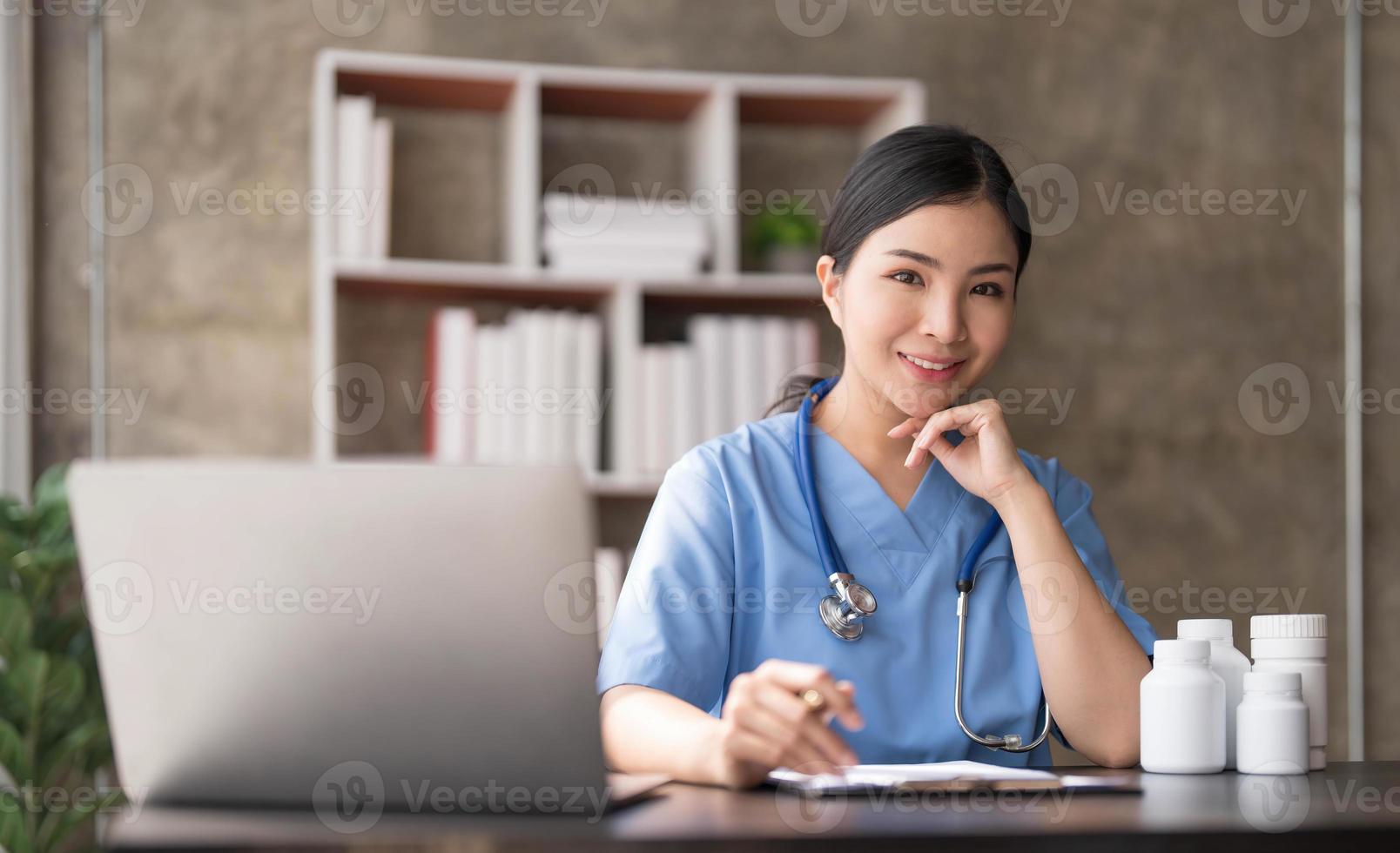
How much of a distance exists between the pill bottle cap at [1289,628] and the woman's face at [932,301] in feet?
1.54

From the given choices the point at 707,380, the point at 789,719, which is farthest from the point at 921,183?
the point at 707,380

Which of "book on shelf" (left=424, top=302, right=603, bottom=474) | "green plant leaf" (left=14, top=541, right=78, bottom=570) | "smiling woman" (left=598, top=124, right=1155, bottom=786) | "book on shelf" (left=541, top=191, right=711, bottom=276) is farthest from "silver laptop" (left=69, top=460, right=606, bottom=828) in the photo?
"book on shelf" (left=541, top=191, right=711, bottom=276)

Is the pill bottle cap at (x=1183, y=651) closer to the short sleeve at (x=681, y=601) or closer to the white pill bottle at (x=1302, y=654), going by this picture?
the white pill bottle at (x=1302, y=654)

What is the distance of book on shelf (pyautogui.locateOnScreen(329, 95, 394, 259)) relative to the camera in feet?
8.46

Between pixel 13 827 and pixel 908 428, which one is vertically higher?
pixel 908 428

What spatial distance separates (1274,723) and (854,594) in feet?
1.50

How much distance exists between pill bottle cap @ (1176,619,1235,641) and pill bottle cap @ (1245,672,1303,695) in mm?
93

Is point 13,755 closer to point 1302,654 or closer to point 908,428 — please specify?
point 908,428

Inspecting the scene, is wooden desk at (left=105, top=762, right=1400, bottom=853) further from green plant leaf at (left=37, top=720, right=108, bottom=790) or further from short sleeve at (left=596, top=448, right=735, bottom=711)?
green plant leaf at (left=37, top=720, right=108, bottom=790)

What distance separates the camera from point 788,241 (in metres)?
2.80

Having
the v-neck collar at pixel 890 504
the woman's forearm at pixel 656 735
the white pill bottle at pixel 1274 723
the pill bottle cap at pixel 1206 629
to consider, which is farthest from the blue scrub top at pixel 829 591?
the white pill bottle at pixel 1274 723

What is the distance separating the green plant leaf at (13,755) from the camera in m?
2.19

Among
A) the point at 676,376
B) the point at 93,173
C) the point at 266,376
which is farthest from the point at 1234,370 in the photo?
the point at 93,173

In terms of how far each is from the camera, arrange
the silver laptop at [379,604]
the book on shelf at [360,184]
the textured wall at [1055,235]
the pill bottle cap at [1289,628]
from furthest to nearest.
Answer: the textured wall at [1055,235]
the book on shelf at [360,184]
the pill bottle cap at [1289,628]
the silver laptop at [379,604]
